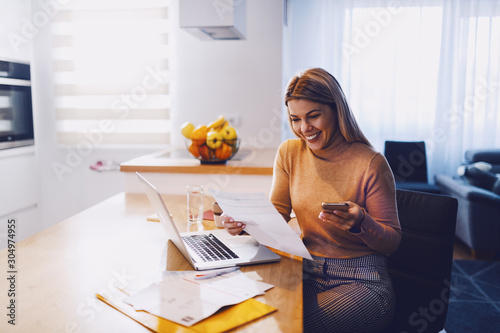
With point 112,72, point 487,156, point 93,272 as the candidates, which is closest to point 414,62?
point 487,156

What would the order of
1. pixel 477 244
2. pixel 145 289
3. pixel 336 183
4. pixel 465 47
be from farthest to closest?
pixel 465 47, pixel 477 244, pixel 336 183, pixel 145 289

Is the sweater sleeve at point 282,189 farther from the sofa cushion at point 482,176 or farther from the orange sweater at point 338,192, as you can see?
the sofa cushion at point 482,176

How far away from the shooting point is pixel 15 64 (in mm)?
3240

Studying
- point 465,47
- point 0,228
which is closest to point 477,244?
point 465,47

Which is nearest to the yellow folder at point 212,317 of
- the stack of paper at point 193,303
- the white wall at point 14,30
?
the stack of paper at point 193,303

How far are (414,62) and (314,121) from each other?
11.1 feet

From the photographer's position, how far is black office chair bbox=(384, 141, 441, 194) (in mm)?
4223

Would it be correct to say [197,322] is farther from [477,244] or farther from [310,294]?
[477,244]

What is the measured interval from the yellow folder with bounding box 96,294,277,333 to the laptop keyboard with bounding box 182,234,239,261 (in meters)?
0.26

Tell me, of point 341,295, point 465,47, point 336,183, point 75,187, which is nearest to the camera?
point 341,295

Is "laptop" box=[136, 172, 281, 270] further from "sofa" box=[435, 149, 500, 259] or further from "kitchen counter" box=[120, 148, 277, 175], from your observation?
"sofa" box=[435, 149, 500, 259]

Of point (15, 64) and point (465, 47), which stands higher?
point (465, 47)

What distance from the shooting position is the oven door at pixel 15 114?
10.4 feet

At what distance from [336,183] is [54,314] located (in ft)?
3.05
